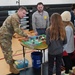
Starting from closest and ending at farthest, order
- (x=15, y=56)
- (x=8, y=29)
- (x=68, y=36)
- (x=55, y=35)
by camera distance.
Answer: (x=55, y=35) < (x=68, y=36) < (x=8, y=29) < (x=15, y=56)

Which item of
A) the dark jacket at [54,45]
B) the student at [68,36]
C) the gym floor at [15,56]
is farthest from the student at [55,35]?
the gym floor at [15,56]

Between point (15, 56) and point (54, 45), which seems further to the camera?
point (15, 56)

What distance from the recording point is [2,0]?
7.10 meters

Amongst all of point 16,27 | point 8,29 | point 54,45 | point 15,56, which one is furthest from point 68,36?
point 15,56

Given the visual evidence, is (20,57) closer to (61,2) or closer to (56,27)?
(56,27)

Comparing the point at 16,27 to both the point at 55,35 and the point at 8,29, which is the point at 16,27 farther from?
the point at 55,35

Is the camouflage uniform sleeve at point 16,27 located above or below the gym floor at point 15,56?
above

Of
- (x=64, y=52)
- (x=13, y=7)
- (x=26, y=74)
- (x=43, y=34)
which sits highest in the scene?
(x=13, y=7)

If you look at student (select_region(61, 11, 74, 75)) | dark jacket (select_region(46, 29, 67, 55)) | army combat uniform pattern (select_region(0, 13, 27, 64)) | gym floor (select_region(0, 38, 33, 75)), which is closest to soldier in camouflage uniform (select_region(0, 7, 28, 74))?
army combat uniform pattern (select_region(0, 13, 27, 64))

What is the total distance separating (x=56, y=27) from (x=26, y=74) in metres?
1.38

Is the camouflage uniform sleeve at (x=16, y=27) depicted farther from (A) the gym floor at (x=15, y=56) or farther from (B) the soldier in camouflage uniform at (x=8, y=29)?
(A) the gym floor at (x=15, y=56)

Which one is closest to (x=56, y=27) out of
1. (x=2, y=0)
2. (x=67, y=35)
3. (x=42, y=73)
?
(x=67, y=35)

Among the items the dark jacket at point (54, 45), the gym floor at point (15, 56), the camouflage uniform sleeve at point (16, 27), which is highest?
the camouflage uniform sleeve at point (16, 27)

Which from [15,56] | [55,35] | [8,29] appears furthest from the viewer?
[15,56]
